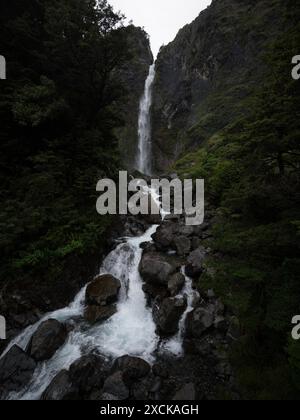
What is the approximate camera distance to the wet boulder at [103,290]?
852 centimetres

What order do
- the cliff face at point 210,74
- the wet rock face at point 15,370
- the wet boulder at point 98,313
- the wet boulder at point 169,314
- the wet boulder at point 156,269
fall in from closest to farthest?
the wet rock face at point 15,370, the wet boulder at point 169,314, the wet boulder at point 98,313, the wet boulder at point 156,269, the cliff face at point 210,74

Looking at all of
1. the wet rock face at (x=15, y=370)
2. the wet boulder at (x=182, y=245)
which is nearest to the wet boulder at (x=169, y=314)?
the wet boulder at (x=182, y=245)

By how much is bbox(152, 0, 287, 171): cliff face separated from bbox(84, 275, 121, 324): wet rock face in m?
20.6

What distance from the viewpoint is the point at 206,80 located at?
3212cm

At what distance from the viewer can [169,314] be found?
302 inches

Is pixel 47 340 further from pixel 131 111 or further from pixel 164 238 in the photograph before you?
pixel 131 111

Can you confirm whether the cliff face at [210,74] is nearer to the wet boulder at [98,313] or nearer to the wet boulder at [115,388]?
the wet boulder at [98,313]

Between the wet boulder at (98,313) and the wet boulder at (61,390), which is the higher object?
the wet boulder at (98,313)

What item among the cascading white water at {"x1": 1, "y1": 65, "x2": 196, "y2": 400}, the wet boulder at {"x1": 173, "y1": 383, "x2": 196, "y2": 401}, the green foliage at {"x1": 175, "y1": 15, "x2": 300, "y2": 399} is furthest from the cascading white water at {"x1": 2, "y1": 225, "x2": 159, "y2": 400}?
the green foliage at {"x1": 175, "y1": 15, "x2": 300, "y2": 399}

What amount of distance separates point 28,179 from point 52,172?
3.03 feet

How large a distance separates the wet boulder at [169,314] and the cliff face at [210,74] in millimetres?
20564

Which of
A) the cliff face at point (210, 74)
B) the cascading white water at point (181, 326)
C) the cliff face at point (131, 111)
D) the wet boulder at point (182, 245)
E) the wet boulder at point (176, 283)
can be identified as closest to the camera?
the cascading white water at point (181, 326)

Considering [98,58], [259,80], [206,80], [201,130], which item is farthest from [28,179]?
[206,80]

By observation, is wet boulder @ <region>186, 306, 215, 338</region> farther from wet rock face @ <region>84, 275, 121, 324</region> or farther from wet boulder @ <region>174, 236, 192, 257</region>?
wet boulder @ <region>174, 236, 192, 257</region>
